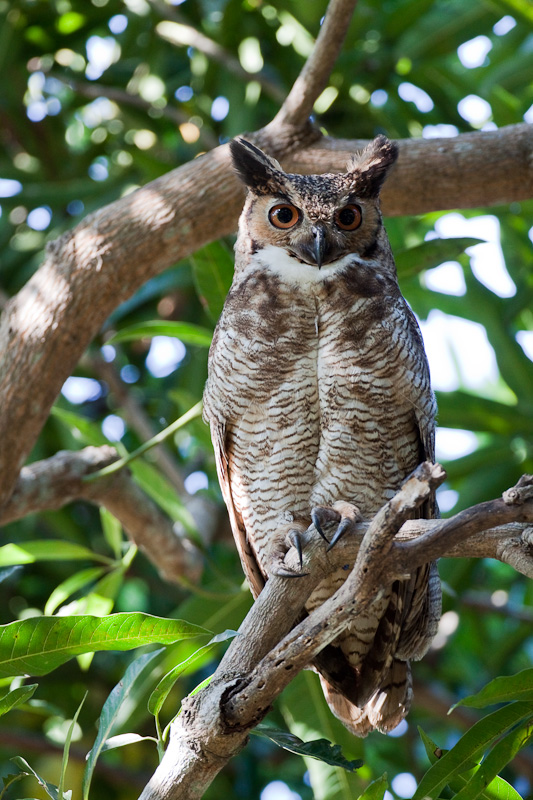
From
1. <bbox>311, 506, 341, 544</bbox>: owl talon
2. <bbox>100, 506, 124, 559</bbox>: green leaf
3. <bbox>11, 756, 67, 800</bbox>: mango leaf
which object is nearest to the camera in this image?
<bbox>11, 756, 67, 800</bbox>: mango leaf

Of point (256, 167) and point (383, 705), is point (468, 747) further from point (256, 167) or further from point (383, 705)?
point (256, 167)

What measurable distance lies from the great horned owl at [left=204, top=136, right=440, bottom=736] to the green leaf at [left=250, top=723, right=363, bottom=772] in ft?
1.34

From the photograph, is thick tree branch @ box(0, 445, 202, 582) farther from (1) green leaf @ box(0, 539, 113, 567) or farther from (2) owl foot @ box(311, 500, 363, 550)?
(2) owl foot @ box(311, 500, 363, 550)

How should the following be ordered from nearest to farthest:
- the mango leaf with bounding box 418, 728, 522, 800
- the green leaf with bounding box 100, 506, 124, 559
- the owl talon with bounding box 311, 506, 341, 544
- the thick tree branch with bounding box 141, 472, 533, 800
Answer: the thick tree branch with bounding box 141, 472, 533, 800, the mango leaf with bounding box 418, 728, 522, 800, the owl talon with bounding box 311, 506, 341, 544, the green leaf with bounding box 100, 506, 124, 559

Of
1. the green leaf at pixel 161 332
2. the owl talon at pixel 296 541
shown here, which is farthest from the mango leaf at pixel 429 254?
the owl talon at pixel 296 541

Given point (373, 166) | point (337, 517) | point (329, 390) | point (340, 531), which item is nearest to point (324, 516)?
point (337, 517)

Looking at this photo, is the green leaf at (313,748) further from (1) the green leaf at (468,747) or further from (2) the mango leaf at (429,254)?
(2) the mango leaf at (429,254)

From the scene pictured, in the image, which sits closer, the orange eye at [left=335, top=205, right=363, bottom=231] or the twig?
the orange eye at [left=335, top=205, right=363, bottom=231]

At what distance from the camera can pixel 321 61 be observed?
7.63 ft

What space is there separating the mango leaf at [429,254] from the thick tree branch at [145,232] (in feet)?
0.55

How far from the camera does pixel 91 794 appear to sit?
11.2 feet

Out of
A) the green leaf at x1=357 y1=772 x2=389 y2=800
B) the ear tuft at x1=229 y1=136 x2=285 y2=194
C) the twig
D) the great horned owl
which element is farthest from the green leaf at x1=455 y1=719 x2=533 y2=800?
the twig

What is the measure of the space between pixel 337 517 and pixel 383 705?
585 mm

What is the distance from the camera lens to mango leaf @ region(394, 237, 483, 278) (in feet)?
7.67
